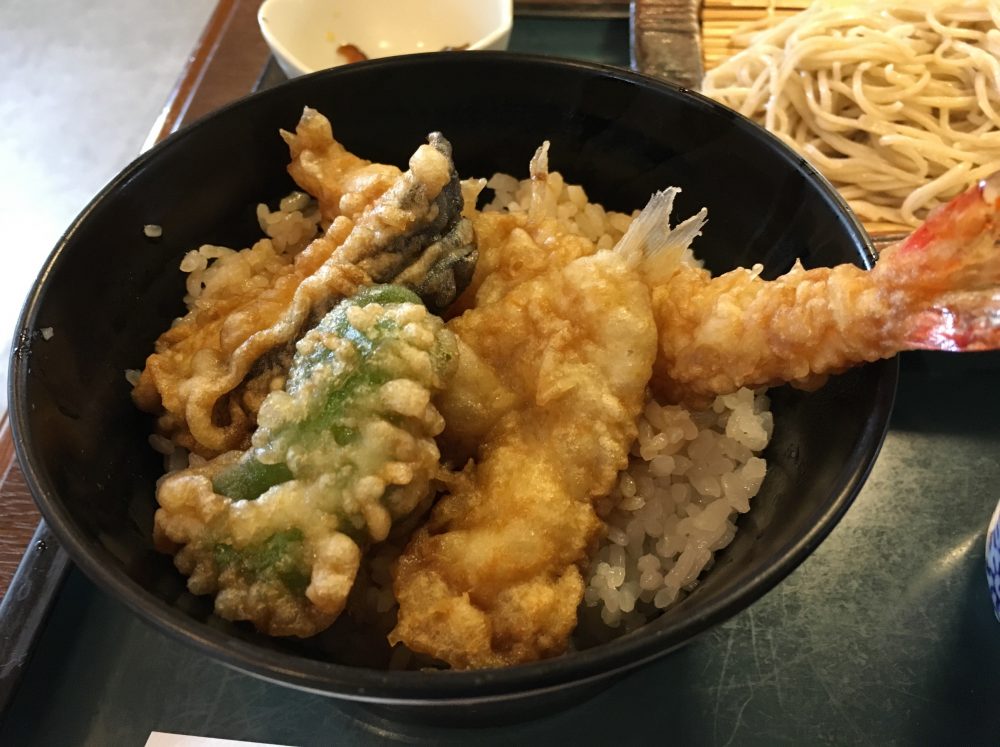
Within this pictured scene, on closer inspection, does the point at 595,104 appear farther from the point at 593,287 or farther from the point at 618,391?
the point at 618,391

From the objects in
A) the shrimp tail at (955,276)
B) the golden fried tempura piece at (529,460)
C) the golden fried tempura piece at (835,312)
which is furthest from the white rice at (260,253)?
the shrimp tail at (955,276)

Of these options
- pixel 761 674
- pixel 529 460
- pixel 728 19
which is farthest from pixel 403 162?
pixel 728 19

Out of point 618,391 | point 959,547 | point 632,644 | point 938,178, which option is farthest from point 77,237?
point 938,178

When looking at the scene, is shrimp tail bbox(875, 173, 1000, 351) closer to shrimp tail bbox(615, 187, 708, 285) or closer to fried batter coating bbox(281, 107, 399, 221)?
shrimp tail bbox(615, 187, 708, 285)

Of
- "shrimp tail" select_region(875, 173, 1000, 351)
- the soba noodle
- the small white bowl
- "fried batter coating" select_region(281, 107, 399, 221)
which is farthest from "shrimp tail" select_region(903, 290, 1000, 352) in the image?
the small white bowl

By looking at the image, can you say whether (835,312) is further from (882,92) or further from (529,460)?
(882,92)

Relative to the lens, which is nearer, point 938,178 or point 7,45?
point 938,178

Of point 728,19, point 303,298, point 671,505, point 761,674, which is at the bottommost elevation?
point 761,674
